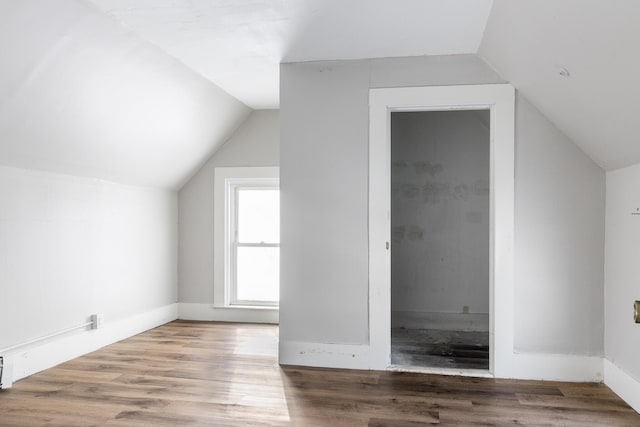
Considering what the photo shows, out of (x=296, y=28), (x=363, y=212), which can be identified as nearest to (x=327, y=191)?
(x=363, y=212)

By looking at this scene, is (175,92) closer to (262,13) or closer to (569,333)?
(262,13)

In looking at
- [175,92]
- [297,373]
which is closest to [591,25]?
[297,373]

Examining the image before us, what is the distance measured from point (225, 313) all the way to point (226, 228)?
A: 38.1 inches

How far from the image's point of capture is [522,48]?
10.4 feet

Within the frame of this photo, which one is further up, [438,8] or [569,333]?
[438,8]

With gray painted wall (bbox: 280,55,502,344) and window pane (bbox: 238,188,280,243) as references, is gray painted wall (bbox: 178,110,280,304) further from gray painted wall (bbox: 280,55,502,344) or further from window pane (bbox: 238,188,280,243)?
gray painted wall (bbox: 280,55,502,344)

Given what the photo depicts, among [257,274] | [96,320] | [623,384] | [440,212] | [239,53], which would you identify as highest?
[239,53]

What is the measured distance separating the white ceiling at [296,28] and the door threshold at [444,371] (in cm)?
239

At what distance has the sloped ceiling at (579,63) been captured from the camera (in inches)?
89.4

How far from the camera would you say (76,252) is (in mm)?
4324

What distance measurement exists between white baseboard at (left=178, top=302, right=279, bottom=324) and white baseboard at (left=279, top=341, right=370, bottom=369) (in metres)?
1.61

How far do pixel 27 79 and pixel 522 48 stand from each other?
118 inches

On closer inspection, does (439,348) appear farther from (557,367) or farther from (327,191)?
(327,191)

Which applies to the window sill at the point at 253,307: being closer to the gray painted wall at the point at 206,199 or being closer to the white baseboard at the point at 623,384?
the gray painted wall at the point at 206,199
